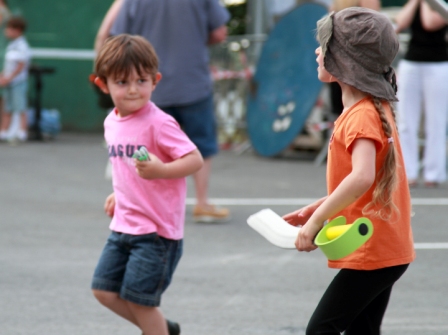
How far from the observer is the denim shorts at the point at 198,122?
21.4ft

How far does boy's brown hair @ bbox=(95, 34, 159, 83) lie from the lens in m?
3.47

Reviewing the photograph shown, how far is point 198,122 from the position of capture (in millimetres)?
6523

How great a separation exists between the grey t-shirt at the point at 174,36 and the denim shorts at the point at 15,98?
6022 mm

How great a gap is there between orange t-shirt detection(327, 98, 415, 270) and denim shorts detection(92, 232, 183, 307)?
0.81 metres

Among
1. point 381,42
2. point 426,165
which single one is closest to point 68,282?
point 381,42

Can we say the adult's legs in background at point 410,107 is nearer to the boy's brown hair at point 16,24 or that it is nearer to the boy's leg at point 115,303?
the boy's leg at point 115,303

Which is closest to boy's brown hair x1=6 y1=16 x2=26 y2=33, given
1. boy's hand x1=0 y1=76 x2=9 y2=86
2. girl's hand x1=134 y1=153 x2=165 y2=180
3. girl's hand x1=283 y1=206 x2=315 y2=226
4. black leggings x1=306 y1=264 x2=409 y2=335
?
boy's hand x1=0 y1=76 x2=9 y2=86

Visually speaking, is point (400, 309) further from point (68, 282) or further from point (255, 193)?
point (255, 193)

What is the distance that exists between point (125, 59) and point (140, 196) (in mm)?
543

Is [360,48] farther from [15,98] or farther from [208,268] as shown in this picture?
[15,98]

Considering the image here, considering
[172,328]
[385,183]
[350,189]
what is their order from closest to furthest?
[350,189], [385,183], [172,328]

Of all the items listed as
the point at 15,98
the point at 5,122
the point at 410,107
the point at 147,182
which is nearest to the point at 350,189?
the point at 147,182

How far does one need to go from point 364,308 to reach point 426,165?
585cm

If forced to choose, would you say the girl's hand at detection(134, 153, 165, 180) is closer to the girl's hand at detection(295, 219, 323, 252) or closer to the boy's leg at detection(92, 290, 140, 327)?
the boy's leg at detection(92, 290, 140, 327)
